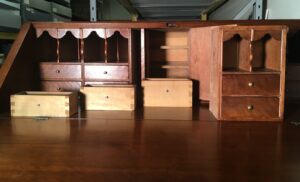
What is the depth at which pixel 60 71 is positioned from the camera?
172 centimetres

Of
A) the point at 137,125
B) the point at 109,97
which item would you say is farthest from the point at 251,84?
the point at 109,97

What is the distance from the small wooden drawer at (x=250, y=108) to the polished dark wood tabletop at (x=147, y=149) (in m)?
0.05

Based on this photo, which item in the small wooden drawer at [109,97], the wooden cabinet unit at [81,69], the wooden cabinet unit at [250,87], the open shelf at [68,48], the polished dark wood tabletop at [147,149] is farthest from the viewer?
the open shelf at [68,48]

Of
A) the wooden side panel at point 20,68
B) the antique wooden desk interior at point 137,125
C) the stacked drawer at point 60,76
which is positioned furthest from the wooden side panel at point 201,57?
the wooden side panel at point 20,68

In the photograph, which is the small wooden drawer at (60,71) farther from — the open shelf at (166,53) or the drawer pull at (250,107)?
the drawer pull at (250,107)

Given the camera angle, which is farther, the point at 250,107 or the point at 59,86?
the point at 59,86

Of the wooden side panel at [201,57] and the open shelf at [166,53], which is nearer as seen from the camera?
the wooden side panel at [201,57]

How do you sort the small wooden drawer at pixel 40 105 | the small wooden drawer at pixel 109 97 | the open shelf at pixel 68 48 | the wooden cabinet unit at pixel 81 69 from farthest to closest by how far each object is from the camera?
the open shelf at pixel 68 48 < the wooden cabinet unit at pixel 81 69 < the small wooden drawer at pixel 109 97 < the small wooden drawer at pixel 40 105

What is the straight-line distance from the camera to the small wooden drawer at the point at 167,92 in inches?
64.6

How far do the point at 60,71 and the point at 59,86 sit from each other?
0.27 ft

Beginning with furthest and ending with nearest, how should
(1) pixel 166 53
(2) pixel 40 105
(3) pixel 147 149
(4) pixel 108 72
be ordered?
(1) pixel 166 53
(4) pixel 108 72
(2) pixel 40 105
(3) pixel 147 149

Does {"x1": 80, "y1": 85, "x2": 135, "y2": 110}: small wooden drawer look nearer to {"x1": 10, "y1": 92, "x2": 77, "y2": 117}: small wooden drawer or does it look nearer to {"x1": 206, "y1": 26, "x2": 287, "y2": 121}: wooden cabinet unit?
{"x1": 10, "y1": 92, "x2": 77, "y2": 117}: small wooden drawer

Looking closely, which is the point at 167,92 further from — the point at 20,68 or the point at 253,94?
the point at 20,68

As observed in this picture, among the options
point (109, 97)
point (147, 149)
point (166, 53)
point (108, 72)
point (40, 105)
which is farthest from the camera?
point (166, 53)
